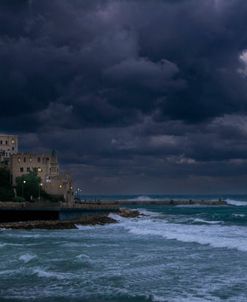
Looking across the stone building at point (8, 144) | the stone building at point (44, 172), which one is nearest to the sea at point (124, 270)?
the stone building at point (44, 172)

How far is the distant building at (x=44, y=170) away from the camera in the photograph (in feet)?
343

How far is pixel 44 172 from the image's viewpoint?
353 ft

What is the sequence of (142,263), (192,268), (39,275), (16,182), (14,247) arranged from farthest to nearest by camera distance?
(16,182) < (14,247) < (142,263) < (192,268) < (39,275)

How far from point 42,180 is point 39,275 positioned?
261 feet

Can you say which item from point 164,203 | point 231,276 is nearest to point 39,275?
point 231,276

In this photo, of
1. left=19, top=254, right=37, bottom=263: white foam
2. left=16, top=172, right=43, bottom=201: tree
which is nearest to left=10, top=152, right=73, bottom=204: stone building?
left=16, top=172, right=43, bottom=201: tree

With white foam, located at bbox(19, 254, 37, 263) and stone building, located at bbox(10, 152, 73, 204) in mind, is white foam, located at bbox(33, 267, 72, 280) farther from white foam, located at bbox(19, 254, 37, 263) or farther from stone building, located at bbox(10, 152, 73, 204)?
stone building, located at bbox(10, 152, 73, 204)

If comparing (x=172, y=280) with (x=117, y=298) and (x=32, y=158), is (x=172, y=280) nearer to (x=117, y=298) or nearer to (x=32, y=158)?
(x=117, y=298)

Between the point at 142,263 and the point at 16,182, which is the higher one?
the point at 16,182

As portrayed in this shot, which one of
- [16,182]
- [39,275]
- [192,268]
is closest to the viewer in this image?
[39,275]

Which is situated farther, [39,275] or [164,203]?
[164,203]

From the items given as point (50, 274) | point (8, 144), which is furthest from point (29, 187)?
point (50, 274)

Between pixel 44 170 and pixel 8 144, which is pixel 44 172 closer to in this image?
pixel 44 170

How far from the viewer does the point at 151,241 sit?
45.5 meters
